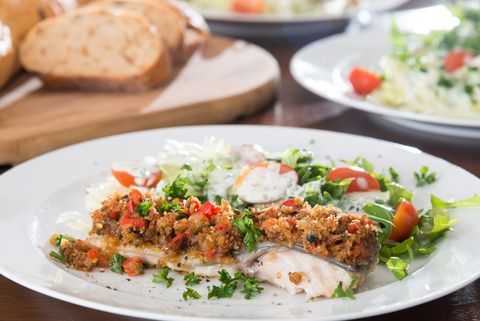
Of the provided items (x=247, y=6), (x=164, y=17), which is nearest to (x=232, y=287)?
(x=164, y=17)

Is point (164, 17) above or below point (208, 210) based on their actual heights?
below

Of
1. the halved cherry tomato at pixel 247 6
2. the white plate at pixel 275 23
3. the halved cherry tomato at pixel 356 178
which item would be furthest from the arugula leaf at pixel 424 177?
the halved cherry tomato at pixel 247 6

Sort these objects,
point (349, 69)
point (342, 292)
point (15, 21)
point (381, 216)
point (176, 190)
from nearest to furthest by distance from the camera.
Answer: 1. point (342, 292)
2. point (381, 216)
3. point (176, 190)
4. point (15, 21)
5. point (349, 69)

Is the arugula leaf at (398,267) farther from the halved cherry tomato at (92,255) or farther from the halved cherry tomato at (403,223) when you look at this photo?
the halved cherry tomato at (92,255)

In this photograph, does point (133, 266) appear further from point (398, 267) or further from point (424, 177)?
point (424, 177)

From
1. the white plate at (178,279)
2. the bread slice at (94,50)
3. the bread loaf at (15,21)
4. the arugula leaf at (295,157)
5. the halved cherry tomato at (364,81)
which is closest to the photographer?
the white plate at (178,279)

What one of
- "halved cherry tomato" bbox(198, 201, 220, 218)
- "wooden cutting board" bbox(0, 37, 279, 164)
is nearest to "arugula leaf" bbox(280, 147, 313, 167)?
"halved cherry tomato" bbox(198, 201, 220, 218)

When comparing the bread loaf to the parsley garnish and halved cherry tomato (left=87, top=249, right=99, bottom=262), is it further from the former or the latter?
the parsley garnish
